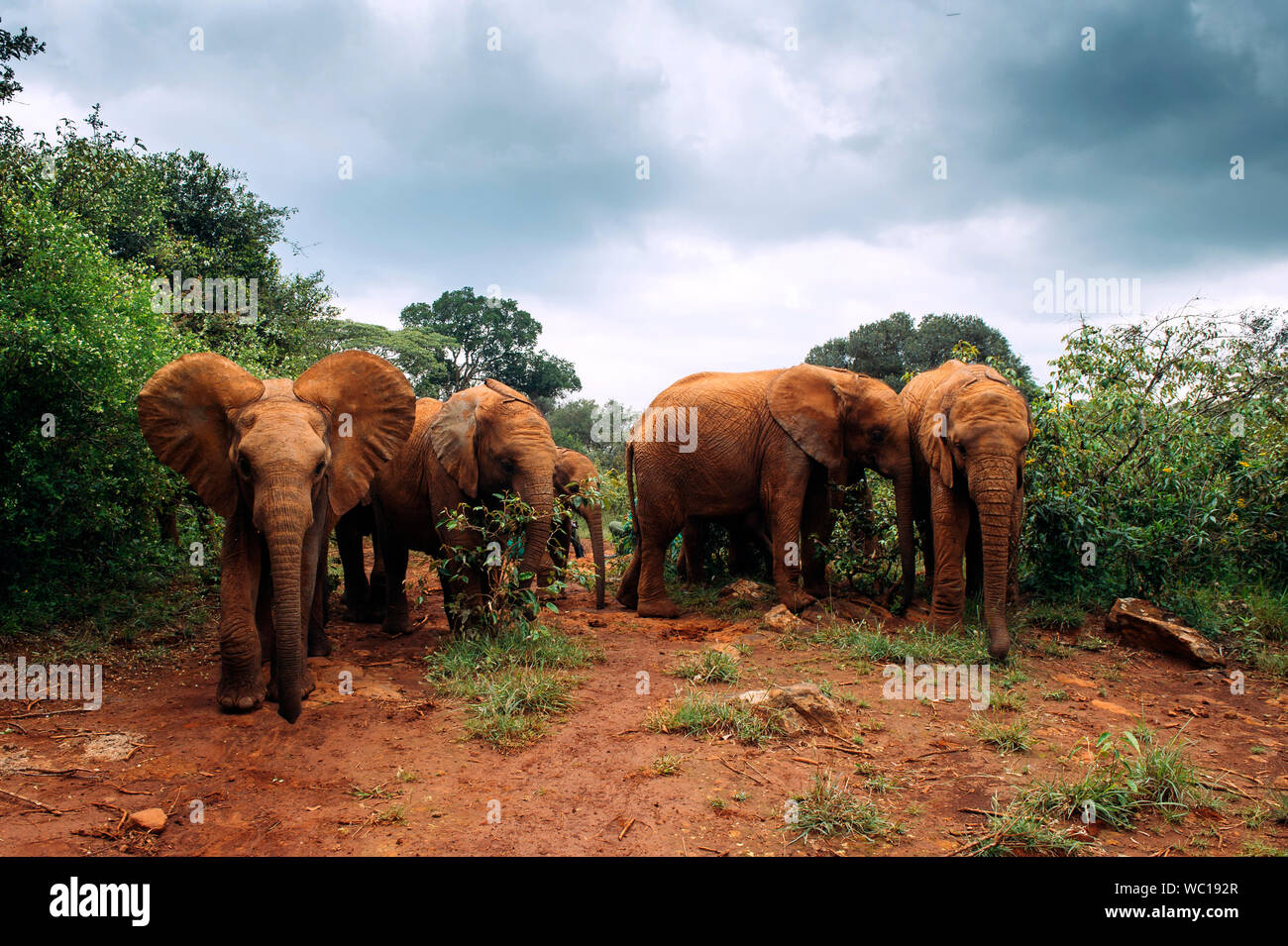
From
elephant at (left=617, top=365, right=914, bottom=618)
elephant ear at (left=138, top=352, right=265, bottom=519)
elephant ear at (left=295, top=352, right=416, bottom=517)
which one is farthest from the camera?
elephant at (left=617, top=365, right=914, bottom=618)

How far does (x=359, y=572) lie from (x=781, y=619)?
566cm

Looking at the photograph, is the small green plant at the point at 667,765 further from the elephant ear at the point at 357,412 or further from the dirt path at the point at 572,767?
the elephant ear at the point at 357,412

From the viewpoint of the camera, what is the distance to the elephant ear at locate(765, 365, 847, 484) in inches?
386

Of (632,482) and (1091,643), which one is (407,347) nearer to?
(632,482)

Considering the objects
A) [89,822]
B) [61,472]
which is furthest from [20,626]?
[89,822]

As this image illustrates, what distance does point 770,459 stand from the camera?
33.1 ft

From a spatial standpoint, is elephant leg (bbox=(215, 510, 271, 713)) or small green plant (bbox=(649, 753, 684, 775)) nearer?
small green plant (bbox=(649, 753, 684, 775))

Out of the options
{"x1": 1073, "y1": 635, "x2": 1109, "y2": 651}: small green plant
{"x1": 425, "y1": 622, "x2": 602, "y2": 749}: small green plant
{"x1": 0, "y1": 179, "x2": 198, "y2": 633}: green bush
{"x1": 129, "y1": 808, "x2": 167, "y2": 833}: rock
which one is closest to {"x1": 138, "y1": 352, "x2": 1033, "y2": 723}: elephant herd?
{"x1": 425, "y1": 622, "x2": 602, "y2": 749}: small green plant

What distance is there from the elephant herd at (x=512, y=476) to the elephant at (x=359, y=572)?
1.3 inches

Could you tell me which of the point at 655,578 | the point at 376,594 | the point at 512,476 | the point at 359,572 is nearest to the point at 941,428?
the point at 655,578

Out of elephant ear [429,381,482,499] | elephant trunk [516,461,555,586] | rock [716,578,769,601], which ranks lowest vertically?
rock [716,578,769,601]

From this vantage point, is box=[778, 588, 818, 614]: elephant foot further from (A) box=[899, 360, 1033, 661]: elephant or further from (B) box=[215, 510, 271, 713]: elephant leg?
(B) box=[215, 510, 271, 713]: elephant leg

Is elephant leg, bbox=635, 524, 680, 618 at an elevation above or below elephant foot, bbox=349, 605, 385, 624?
above
